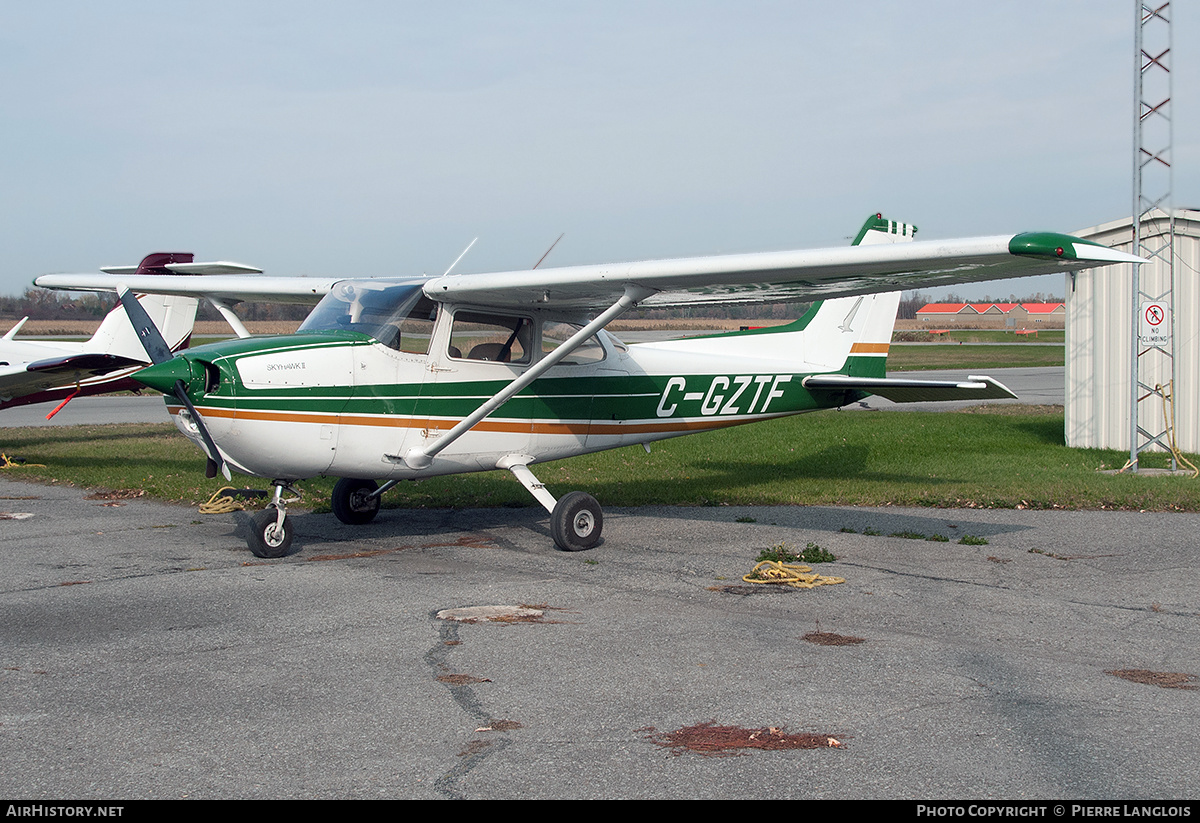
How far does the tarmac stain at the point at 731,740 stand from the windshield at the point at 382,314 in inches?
195

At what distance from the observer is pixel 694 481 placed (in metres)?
12.6

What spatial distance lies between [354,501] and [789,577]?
4.64m

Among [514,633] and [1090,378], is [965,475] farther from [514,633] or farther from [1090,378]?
[514,633]

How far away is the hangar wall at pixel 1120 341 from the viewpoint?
13922 mm

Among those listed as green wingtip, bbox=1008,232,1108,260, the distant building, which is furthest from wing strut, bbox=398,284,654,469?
the distant building

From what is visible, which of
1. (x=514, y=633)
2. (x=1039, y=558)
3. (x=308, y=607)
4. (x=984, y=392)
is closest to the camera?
(x=514, y=633)

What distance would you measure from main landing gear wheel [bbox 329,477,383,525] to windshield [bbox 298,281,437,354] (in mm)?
2017

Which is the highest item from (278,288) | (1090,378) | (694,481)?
(278,288)

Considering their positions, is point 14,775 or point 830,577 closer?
point 14,775

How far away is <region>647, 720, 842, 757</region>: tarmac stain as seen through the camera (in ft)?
13.0

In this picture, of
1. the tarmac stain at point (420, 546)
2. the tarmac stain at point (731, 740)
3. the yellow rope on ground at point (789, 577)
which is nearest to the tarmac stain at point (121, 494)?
the tarmac stain at point (420, 546)

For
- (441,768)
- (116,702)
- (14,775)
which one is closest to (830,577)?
(441,768)

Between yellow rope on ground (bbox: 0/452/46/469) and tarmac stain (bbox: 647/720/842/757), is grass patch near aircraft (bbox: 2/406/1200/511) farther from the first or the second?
tarmac stain (bbox: 647/720/842/757)

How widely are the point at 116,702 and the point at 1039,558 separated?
6652 mm
